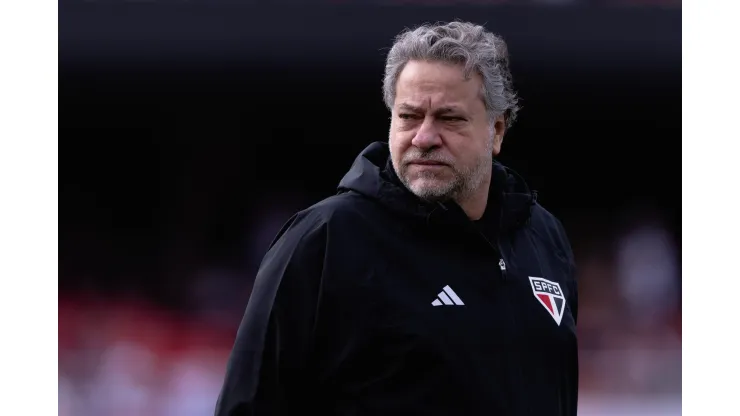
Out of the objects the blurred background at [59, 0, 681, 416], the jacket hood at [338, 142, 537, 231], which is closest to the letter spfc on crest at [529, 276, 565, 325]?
the jacket hood at [338, 142, 537, 231]

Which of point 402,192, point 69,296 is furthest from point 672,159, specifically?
point 402,192

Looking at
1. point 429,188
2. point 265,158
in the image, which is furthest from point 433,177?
point 265,158

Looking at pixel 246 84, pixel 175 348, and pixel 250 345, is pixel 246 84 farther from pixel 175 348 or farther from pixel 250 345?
pixel 250 345

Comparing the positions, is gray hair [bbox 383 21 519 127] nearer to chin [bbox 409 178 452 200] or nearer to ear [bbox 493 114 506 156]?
ear [bbox 493 114 506 156]

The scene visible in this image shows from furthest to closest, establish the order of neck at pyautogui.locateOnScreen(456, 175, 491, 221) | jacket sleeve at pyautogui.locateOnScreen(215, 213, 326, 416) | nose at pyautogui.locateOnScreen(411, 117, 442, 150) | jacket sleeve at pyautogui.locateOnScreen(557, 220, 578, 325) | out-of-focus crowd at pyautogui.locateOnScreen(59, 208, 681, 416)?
1. out-of-focus crowd at pyautogui.locateOnScreen(59, 208, 681, 416)
2. jacket sleeve at pyautogui.locateOnScreen(557, 220, 578, 325)
3. neck at pyautogui.locateOnScreen(456, 175, 491, 221)
4. nose at pyautogui.locateOnScreen(411, 117, 442, 150)
5. jacket sleeve at pyautogui.locateOnScreen(215, 213, 326, 416)

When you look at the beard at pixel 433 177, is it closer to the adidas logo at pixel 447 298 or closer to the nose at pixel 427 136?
the nose at pixel 427 136

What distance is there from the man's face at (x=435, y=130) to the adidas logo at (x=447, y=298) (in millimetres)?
178

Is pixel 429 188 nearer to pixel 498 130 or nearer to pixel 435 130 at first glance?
pixel 435 130

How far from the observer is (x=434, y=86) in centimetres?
180

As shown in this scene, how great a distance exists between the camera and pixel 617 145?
5.54m

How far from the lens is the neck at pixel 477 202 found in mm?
1897

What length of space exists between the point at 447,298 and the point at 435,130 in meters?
0.31

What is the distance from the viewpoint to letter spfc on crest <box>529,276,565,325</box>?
1.90 metres

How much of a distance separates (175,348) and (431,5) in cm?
213
